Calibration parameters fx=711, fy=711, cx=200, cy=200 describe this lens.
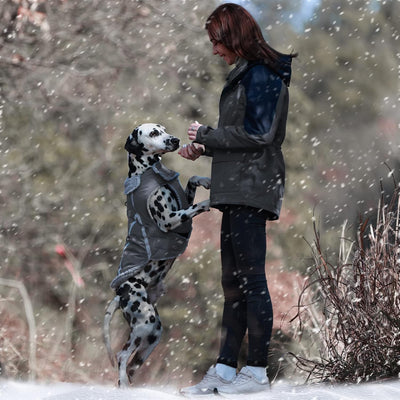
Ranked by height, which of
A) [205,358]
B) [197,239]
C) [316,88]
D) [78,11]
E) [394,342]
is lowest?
[205,358]

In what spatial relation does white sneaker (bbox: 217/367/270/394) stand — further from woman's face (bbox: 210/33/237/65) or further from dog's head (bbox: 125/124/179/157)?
woman's face (bbox: 210/33/237/65)

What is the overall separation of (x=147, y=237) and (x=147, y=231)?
0.03m

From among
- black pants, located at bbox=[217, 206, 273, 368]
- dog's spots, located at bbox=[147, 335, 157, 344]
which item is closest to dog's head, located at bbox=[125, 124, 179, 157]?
black pants, located at bbox=[217, 206, 273, 368]

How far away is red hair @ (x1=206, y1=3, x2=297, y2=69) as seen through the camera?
3.55 meters

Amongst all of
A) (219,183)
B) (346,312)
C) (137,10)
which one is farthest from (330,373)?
(137,10)

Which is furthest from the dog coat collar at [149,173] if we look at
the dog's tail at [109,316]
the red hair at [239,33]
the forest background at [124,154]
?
the forest background at [124,154]

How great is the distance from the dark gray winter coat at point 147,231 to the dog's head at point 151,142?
9 centimetres

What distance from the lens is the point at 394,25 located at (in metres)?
8.19

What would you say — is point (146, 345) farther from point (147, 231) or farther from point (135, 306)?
point (147, 231)

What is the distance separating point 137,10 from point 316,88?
2048 millimetres

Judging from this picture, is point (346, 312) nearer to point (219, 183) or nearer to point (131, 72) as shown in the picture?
point (219, 183)

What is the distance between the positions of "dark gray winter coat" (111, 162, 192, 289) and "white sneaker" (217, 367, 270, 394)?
689 mm

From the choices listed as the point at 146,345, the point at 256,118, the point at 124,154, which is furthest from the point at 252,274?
the point at 124,154

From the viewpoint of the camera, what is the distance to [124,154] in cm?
679
